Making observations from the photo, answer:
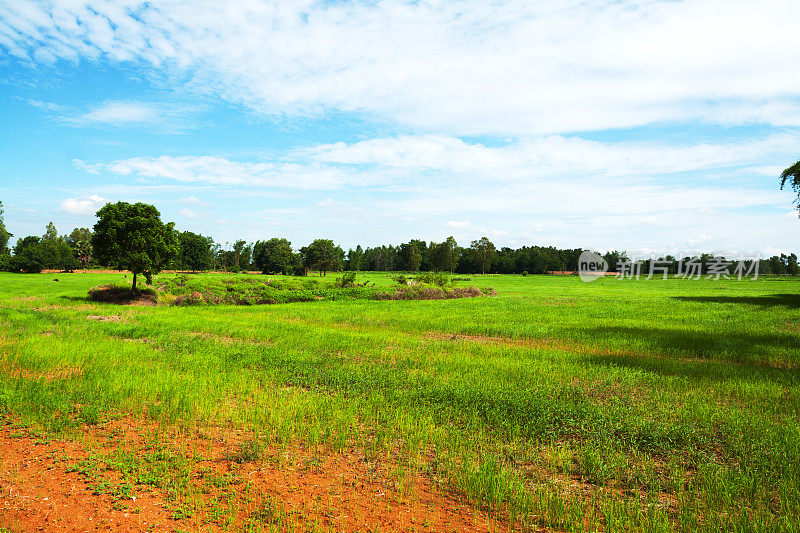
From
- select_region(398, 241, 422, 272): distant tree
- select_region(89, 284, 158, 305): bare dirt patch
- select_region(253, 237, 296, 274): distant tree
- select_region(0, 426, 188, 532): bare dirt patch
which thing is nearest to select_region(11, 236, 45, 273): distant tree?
select_region(253, 237, 296, 274): distant tree

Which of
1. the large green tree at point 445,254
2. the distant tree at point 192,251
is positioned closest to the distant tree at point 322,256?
the distant tree at point 192,251

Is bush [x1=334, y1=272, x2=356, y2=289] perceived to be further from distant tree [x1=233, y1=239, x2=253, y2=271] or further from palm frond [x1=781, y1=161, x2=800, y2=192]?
distant tree [x1=233, y1=239, x2=253, y2=271]

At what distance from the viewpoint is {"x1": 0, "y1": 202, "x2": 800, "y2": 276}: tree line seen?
102ft

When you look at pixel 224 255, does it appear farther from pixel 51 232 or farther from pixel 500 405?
pixel 500 405

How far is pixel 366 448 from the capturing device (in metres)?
7.12

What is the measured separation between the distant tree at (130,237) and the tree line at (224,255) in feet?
0.20

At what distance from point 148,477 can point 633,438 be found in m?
7.72

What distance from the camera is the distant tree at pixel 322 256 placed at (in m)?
104

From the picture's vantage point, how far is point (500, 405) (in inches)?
358

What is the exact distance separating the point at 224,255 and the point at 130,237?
12838 cm

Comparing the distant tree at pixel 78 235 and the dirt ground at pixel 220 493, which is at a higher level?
A: the distant tree at pixel 78 235

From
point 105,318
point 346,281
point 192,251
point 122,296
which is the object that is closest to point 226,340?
point 105,318

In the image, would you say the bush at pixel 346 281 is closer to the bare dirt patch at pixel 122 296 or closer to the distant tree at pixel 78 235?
the bare dirt patch at pixel 122 296

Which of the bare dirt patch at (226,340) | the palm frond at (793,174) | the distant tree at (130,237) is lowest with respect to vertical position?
the bare dirt patch at (226,340)
